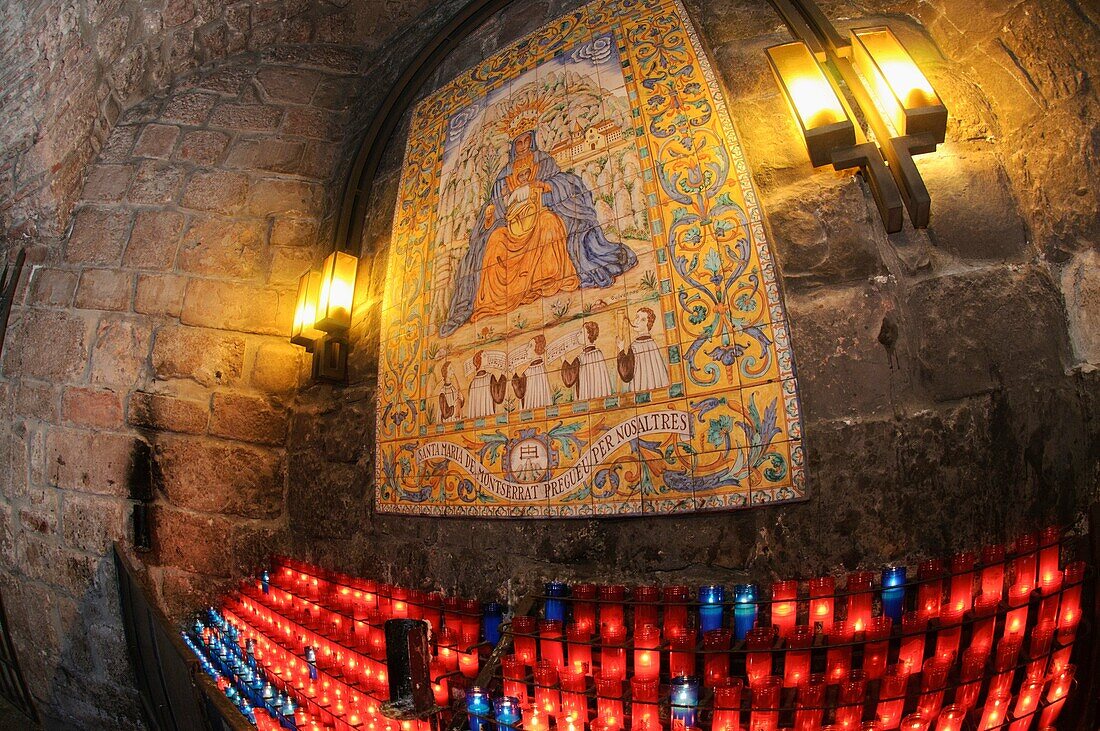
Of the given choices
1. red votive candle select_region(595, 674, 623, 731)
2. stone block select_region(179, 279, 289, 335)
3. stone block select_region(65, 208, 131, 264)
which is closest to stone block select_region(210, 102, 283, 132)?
stone block select_region(65, 208, 131, 264)

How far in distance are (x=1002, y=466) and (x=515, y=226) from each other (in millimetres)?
1989

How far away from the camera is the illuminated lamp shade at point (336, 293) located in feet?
10.8

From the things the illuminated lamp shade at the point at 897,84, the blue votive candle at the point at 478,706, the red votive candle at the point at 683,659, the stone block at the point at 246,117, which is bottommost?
the blue votive candle at the point at 478,706

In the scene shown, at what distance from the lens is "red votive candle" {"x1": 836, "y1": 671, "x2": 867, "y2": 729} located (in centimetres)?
138

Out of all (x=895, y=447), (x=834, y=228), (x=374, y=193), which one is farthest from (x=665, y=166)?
(x=374, y=193)

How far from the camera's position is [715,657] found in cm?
163

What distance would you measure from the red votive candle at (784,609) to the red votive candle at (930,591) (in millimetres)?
308

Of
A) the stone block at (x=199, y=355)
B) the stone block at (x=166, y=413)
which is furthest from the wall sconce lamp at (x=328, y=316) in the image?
the stone block at (x=166, y=413)

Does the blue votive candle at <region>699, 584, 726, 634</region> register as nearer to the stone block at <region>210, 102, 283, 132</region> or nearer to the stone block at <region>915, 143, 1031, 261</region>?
the stone block at <region>915, 143, 1031, 261</region>

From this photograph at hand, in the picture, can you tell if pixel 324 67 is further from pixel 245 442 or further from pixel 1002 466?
pixel 1002 466

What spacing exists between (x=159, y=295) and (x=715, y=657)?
348cm

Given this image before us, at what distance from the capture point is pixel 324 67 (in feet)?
13.8

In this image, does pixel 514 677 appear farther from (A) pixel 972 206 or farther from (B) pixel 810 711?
(A) pixel 972 206

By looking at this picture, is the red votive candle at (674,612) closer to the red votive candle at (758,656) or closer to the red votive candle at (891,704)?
the red votive candle at (758,656)
